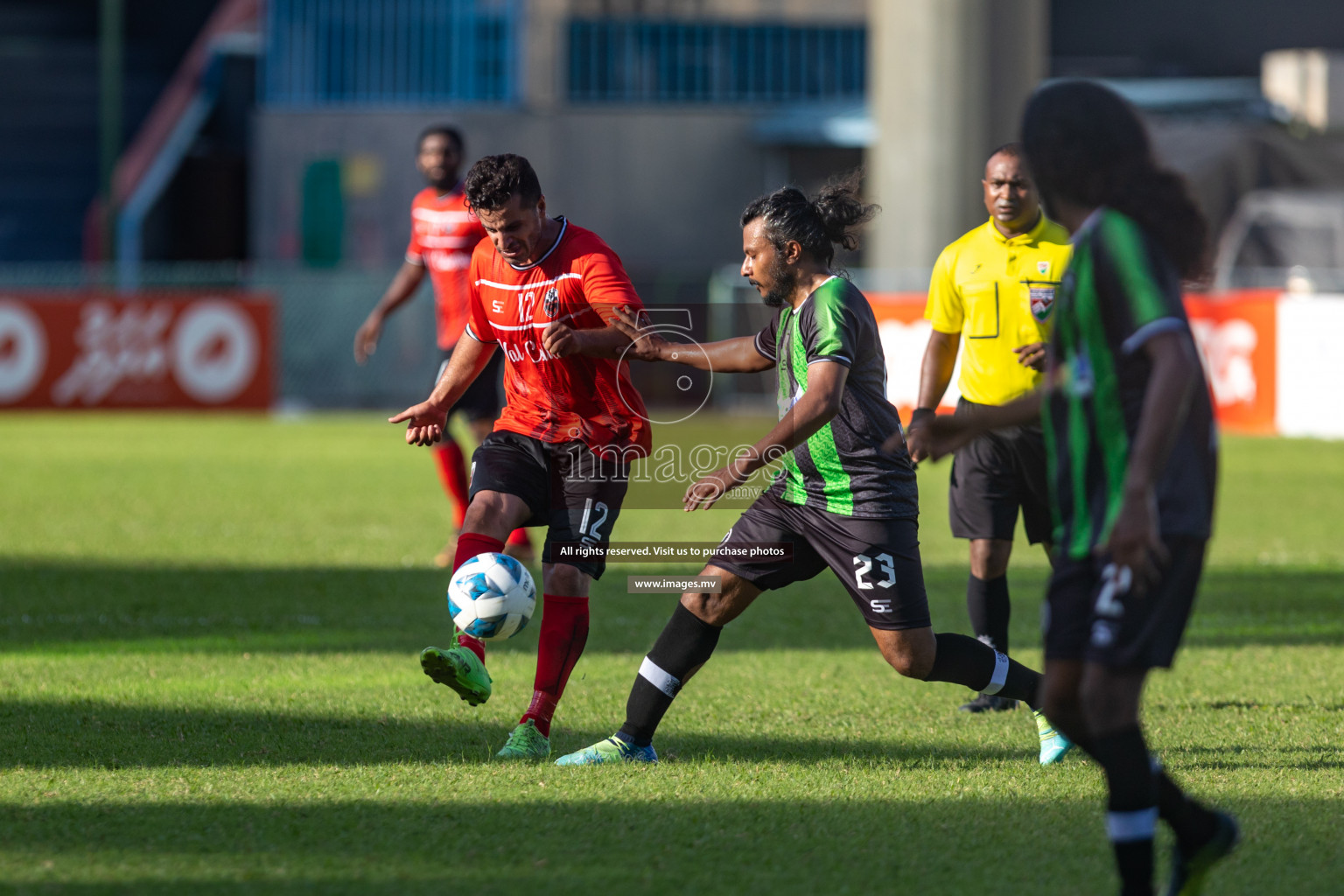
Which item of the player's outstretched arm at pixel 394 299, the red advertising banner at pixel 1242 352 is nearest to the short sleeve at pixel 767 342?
the player's outstretched arm at pixel 394 299

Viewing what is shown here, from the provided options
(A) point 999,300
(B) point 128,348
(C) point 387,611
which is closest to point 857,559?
(A) point 999,300

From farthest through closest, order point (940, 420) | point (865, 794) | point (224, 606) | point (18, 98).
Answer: point (18, 98) < point (224, 606) < point (865, 794) < point (940, 420)

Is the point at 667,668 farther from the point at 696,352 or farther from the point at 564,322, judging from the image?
the point at 564,322

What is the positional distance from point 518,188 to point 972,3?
73.8ft

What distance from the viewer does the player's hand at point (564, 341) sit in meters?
5.60

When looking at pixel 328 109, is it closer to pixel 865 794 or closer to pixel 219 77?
pixel 219 77

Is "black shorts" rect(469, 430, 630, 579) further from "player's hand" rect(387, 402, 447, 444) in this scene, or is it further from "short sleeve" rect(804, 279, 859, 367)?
"short sleeve" rect(804, 279, 859, 367)

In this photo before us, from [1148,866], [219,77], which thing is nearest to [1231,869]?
[1148,866]

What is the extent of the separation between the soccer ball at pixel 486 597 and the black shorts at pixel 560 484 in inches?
6.9

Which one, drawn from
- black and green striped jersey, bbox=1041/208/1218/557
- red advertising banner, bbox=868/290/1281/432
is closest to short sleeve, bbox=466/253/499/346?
black and green striped jersey, bbox=1041/208/1218/557

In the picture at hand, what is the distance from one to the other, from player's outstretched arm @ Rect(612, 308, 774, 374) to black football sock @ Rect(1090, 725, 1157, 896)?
2.11 meters

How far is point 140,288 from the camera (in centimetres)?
2664

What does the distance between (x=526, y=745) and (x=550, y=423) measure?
1098 millimetres

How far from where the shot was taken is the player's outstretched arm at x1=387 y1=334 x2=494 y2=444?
595 cm
